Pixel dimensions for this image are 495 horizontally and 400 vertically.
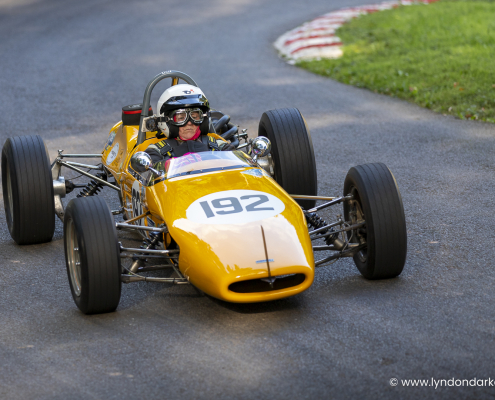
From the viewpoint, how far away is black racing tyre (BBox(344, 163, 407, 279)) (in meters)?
5.30

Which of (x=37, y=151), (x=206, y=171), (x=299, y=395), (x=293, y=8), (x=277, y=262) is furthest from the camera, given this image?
(x=293, y=8)

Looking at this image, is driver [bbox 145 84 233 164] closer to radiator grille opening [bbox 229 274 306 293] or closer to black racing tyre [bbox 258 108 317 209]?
black racing tyre [bbox 258 108 317 209]

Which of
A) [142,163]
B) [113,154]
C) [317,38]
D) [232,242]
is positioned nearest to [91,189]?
[113,154]

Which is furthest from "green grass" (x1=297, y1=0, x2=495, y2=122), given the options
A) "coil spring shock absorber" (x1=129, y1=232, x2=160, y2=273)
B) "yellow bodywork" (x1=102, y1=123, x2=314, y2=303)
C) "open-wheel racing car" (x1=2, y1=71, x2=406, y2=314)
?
"coil spring shock absorber" (x1=129, y1=232, x2=160, y2=273)

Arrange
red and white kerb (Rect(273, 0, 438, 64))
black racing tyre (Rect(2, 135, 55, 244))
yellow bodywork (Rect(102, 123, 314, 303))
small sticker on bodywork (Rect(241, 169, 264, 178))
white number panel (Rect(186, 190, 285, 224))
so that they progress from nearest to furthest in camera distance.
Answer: yellow bodywork (Rect(102, 123, 314, 303))
white number panel (Rect(186, 190, 285, 224))
small sticker on bodywork (Rect(241, 169, 264, 178))
black racing tyre (Rect(2, 135, 55, 244))
red and white kerb (Rect(273, 0, 438, 64))

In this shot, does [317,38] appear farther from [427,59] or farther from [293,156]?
[293,156]

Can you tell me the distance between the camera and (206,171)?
18.8ft

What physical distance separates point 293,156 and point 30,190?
2.44 m

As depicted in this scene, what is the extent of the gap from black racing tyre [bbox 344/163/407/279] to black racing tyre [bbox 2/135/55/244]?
2799 mm

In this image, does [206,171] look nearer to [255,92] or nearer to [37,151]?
[37,151]

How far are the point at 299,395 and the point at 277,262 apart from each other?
3.29ft

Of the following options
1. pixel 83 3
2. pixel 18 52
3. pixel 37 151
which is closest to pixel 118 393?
pixel 37 151

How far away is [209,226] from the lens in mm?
5012

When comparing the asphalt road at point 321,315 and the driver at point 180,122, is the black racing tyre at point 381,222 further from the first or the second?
the driver at point 180,122
